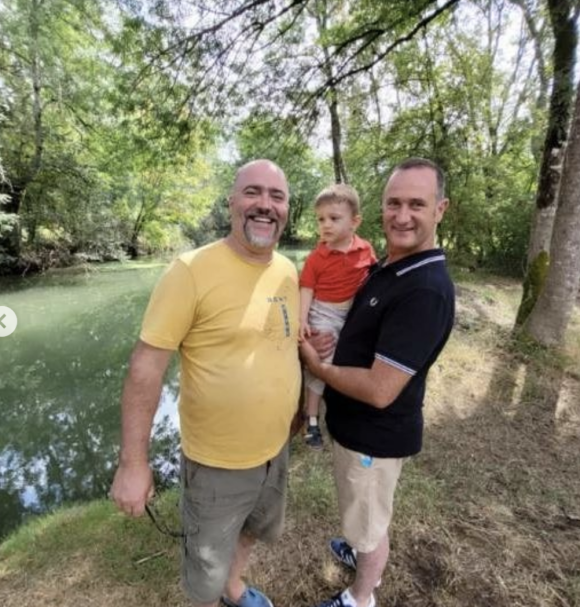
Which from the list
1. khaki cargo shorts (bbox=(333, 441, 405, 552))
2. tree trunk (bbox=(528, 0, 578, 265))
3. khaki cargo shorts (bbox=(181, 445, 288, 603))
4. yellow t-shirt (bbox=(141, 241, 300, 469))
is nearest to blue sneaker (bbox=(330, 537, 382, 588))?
khaki cargo shorts (bbox=(333, 441, 405, 552))

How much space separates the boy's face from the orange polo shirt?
1.5 inches

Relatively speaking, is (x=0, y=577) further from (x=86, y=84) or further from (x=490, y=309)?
(x=86, y=84)

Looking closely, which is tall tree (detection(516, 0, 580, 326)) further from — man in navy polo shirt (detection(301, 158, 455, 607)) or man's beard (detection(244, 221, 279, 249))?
man's beard (detection(244, 221, 279, 249))

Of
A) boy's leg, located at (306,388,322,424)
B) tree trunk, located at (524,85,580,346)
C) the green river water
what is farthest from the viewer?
tree trunk, located at (524,85,580,346)

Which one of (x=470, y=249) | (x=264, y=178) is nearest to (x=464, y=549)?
(x=264, y=178)

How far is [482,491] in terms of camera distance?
2732 millimetres

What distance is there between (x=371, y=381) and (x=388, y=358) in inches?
4.1

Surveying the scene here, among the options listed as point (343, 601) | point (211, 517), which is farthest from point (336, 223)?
point (343, 601)

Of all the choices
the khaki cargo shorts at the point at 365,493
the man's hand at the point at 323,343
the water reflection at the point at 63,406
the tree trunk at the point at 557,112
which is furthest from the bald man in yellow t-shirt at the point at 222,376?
the tree trunk at the point at 557,112

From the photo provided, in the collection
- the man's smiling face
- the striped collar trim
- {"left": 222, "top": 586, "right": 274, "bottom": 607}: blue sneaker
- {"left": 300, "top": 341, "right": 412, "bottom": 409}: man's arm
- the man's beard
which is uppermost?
the man's smiling face

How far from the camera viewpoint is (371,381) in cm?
145

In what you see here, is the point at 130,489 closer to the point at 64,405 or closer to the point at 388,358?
the point at 388,358

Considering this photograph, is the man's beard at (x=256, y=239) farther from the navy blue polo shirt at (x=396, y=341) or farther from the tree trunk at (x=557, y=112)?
the tree trunk at (x=557, y=112)

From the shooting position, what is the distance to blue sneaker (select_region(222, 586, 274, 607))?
6.27 ft
